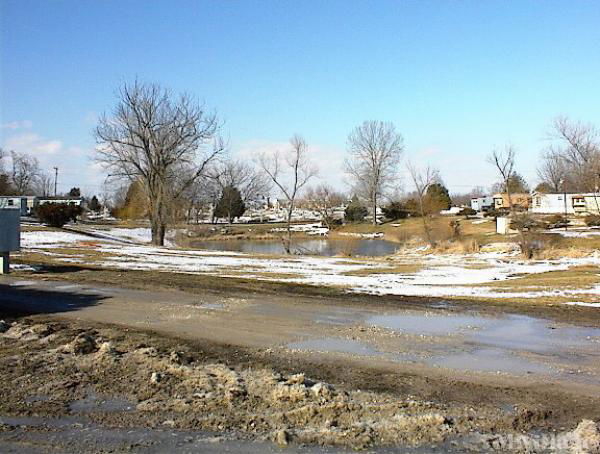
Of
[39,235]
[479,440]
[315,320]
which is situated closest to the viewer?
[479,440]

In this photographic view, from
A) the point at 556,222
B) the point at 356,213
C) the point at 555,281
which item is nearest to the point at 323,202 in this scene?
the point at 356,213

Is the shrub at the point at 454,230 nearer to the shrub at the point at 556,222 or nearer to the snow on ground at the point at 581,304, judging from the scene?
the shrub at the point at 556,222

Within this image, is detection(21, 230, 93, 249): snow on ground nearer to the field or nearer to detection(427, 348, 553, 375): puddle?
the field

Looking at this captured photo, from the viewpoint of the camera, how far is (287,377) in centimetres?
686

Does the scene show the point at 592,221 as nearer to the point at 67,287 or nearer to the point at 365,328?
the point at 67,287

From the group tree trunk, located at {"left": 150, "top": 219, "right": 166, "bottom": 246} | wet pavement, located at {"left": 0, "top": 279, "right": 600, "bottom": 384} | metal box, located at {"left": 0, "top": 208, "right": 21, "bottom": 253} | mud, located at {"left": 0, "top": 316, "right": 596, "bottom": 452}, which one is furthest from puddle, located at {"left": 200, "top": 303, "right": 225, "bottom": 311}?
tree trunk, located at {"left": 150, "top": 219, "right": 166, "bottom": 246}

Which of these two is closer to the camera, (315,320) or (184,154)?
(315,320)

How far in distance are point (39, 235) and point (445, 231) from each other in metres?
29.5

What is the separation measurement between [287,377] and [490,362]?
9.05 ft

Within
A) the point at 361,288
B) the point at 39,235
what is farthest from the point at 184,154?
the point at 361,288

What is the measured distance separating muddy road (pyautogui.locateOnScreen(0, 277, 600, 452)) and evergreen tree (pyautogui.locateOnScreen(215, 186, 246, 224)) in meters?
84.9

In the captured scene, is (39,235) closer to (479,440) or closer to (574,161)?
(479,440)

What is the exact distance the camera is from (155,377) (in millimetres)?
6871

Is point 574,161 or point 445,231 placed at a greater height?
point 574,161
